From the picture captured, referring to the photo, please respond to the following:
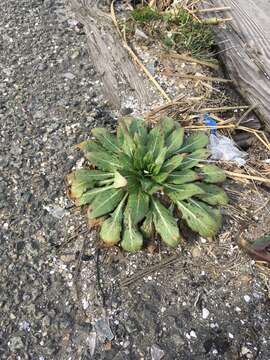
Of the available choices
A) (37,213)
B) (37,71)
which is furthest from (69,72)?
(37,213)

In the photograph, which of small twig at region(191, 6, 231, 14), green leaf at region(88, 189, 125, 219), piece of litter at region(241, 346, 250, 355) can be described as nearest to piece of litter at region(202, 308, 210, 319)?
piece of litter at region(241, 346, 250, 355)

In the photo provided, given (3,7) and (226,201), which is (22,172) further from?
(3,7)

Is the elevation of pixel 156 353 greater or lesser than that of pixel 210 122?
lesser

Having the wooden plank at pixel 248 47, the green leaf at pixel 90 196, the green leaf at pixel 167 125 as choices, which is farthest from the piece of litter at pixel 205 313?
the wooden plank at pixel 248 47

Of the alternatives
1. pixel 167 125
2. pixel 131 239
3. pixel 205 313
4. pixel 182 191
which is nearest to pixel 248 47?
pixel 167 125

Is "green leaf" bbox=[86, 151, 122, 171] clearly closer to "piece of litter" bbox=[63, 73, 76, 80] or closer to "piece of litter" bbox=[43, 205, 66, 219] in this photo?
"piece of litter" bbox=[43, 205, 66, 219]

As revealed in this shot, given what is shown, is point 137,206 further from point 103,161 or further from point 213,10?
point 213,10

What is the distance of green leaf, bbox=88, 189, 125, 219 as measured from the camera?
2.53m

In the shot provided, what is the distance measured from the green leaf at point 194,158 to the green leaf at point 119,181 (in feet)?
1.26

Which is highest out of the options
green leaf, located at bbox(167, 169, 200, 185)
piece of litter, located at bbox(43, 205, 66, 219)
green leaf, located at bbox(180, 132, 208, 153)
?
green leaf, located at bbox(180, 132, 208, 153)

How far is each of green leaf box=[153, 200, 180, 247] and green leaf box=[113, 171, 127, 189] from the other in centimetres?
22

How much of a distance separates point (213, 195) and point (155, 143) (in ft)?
1.35

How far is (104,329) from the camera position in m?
2.29

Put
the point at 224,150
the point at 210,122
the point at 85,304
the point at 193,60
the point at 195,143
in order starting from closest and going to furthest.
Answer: the point at 85,304 → the point at 195,143 → the point at 224,150 → the point at 210,122 → the point at 193,60
